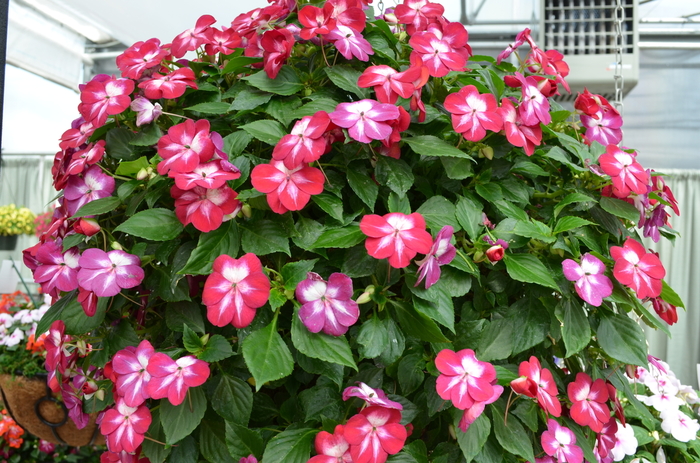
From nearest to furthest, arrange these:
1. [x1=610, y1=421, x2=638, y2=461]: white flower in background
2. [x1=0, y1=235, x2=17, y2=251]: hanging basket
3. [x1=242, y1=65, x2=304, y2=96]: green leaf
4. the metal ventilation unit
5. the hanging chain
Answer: [x1=242, y1=65, x2=304, y2=96]: green leaf
[x1=610, y1=421, x2=638, y2=461]: white flower in background
the hanging chain
the metal ventilation unit
[x1=0, y1=235, x2=17, y2=251]: hanging basket

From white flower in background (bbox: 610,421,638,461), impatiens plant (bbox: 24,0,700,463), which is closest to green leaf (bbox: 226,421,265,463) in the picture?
impatiens plant (bbox: 24,0,700,463)

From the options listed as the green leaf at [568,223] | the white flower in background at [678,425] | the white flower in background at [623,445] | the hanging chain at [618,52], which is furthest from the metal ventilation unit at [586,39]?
the green leaf at [568,223]

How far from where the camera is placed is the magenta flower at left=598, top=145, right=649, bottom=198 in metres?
0.51

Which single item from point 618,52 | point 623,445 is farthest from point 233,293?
point 618,52

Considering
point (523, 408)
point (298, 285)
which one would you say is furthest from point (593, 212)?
point (298, 285)

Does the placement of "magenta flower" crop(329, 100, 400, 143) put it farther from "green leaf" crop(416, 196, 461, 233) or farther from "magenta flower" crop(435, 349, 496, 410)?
Answer: "magenta flower" crop(435, 349, 496, 410)

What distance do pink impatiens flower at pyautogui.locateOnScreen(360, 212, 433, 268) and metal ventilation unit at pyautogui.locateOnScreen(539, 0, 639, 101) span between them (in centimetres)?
178

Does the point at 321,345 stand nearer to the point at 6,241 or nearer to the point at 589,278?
the point at 589,278

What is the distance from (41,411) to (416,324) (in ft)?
2.68

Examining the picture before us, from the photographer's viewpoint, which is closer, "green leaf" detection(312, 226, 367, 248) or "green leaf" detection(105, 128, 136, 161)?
"green leaf" detection(312, 226, 367, 248)

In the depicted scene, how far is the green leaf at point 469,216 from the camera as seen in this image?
477 millimetres

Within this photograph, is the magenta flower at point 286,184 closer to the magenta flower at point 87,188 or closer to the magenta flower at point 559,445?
the magenta flower at point 87,188

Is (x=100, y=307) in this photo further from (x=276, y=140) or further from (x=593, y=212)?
(x=593, y=212)

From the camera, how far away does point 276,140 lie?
475mm
